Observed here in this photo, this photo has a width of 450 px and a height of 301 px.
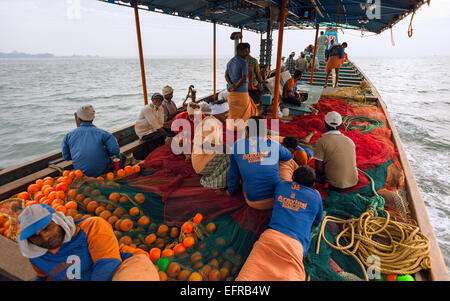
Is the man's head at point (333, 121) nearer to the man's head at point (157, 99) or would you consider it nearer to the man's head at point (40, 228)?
the man's head at point (40, 228)

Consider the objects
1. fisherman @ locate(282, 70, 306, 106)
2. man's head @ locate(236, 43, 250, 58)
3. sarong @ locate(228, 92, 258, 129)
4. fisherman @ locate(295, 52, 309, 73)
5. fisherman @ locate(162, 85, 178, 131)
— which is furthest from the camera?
fisherman @ locate(295, 52, 309, 73)

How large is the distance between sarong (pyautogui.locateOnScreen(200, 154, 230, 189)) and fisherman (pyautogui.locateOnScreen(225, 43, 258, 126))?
7.42 feet

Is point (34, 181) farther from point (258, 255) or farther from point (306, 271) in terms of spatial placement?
point (306, 271)

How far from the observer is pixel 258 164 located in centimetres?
285

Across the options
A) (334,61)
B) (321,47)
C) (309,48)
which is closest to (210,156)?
(334,61)

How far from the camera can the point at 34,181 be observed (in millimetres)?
3852

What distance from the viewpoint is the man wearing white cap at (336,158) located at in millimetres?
3254

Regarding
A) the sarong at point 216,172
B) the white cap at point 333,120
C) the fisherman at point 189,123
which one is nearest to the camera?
the white cap at point 333,120

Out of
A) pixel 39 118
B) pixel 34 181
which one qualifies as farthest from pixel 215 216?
pixel 39 118

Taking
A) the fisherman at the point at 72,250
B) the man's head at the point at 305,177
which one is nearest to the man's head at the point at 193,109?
the man's head at the point at 305,177

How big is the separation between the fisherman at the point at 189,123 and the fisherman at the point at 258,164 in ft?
4.92

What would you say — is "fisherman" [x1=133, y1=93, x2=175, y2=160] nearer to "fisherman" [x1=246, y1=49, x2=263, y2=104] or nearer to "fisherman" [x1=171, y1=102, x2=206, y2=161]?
"fisherman" [x1=171, y1=102, x2=206, y2=161]

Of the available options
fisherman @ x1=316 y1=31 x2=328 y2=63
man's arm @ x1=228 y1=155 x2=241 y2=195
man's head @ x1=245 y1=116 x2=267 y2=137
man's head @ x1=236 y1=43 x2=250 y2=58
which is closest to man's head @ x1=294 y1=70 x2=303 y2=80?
man's head @ x1=236 y1=43 x2=250 y2=58

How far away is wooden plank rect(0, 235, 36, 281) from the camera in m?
2.16
